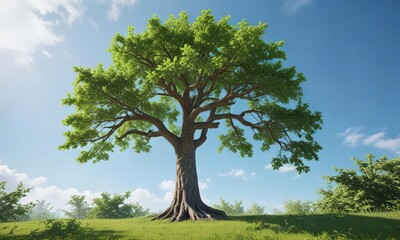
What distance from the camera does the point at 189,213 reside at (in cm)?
1733

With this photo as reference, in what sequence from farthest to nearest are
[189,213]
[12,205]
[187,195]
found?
[12,205] → [187,195] → [189,213]

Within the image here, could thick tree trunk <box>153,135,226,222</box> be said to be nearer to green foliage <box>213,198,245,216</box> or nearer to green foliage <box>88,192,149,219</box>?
green foliage <box>88,192,149,219</box>

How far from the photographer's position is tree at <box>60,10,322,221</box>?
16.7 m

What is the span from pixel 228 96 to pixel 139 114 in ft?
23.0

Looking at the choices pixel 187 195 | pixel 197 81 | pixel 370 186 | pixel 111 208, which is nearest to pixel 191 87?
pixel 197 81

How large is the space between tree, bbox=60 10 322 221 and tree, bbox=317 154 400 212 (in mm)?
6353

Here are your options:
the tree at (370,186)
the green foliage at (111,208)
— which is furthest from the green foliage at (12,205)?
the tree at (370,186)

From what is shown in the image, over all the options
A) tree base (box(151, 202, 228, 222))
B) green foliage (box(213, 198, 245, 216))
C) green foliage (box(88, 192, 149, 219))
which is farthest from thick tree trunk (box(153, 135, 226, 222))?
green foliage (box(213, 198, 245, 216))

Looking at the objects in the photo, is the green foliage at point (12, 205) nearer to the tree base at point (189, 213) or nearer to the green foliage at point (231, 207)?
the tree base at point (189, 213)

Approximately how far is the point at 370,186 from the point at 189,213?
14.4 m

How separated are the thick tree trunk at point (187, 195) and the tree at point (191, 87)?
0.07 meters

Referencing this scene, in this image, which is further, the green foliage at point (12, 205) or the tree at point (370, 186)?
the green foliage at point (12, 205)

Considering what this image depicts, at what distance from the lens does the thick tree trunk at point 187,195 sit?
17.5 m

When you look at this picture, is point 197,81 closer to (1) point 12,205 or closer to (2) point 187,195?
(2) point 187,195
